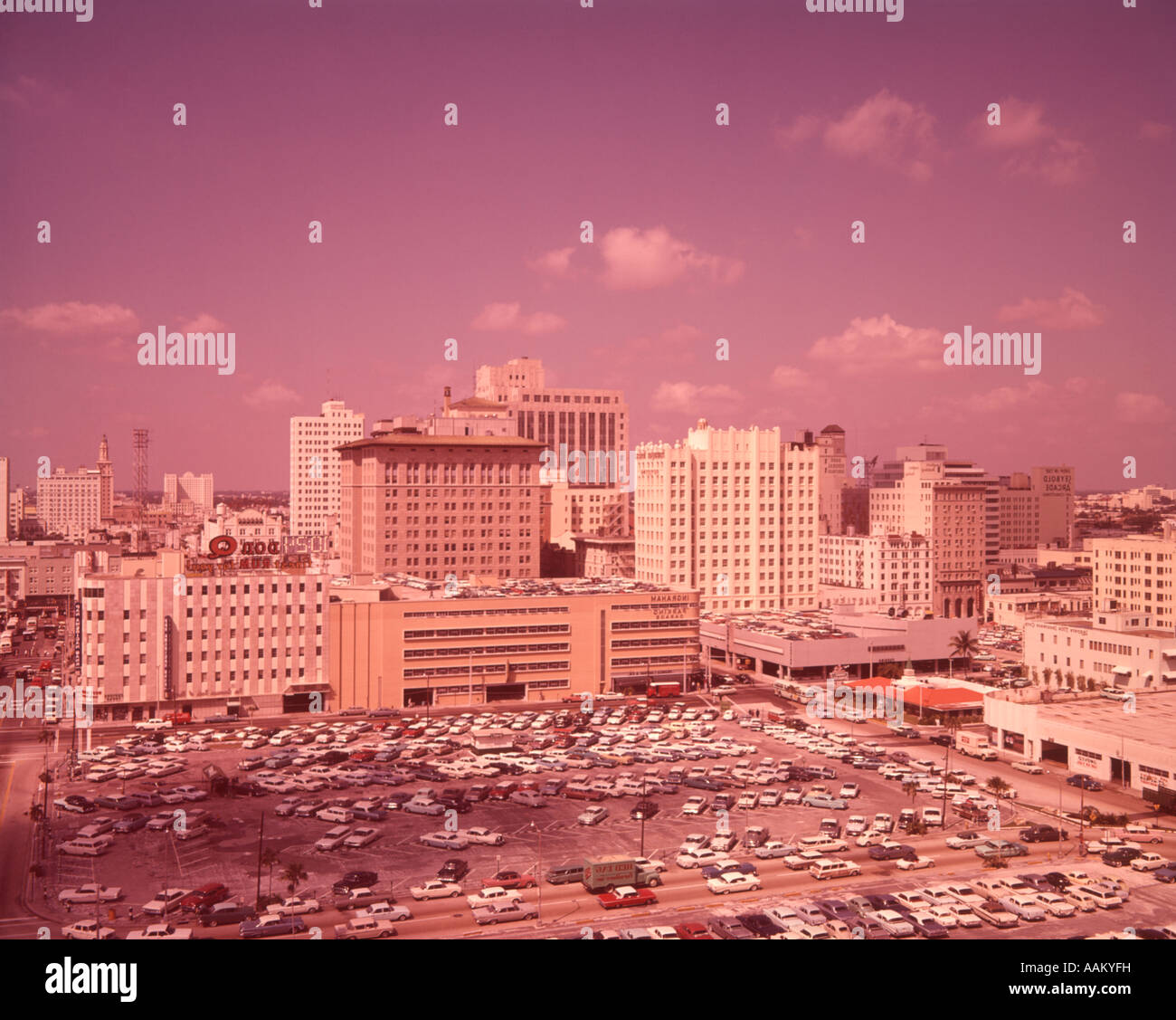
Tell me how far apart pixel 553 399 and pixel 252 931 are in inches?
1535

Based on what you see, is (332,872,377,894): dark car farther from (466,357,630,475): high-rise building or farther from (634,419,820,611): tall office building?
(466,357,630,475): high-rise building

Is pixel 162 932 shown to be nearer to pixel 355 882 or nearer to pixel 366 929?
pixel 366 929

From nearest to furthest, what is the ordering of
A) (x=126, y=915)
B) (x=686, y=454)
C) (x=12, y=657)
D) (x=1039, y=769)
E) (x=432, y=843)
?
1. (x=126, y=915)
2. (x=432, y=843)
3. (x=1039, y=769)
4. (x=12, y=657)
5. (x=686, y=454)

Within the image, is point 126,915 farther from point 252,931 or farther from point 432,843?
point 432,843

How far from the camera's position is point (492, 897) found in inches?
371

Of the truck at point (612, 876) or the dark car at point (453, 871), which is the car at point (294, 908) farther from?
the truck at point (612, 876)

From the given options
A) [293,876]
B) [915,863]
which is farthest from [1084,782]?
[293,876]

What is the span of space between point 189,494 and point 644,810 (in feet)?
139

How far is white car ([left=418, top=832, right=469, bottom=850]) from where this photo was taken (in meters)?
11.0

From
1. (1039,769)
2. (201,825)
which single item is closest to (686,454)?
(1039,769)

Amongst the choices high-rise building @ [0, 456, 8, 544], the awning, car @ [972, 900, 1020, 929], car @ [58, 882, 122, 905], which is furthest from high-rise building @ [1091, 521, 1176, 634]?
high-rise building @ [0, 456, 8, 544]

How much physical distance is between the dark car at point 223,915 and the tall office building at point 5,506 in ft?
23.5

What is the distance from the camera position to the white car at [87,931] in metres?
8.42

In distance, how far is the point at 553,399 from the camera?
153 ft
